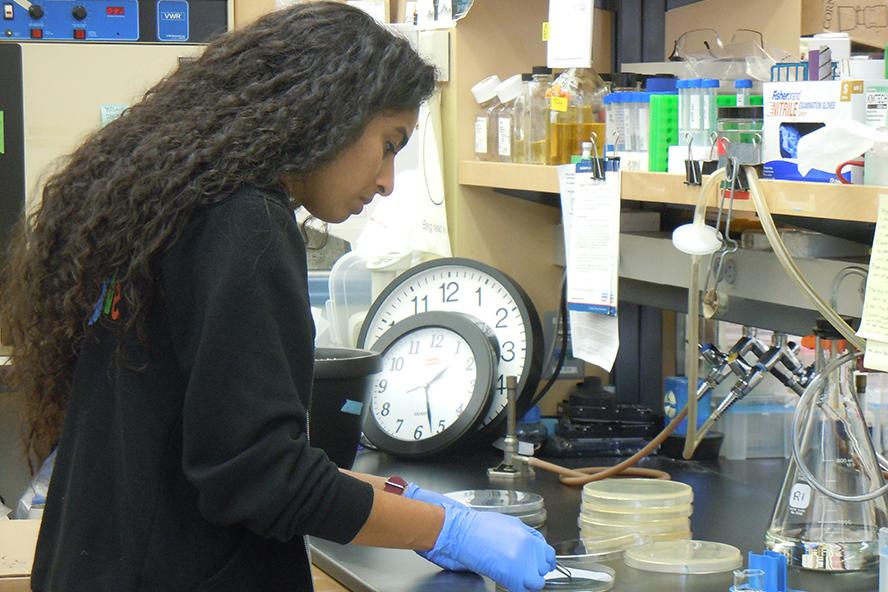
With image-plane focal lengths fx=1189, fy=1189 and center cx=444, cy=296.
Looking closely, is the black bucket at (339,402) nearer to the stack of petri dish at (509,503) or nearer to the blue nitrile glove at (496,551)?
the stack of petri dish at (509,503)

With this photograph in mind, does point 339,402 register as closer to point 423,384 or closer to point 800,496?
point 423,384

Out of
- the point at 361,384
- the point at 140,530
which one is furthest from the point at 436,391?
the point at 140,530

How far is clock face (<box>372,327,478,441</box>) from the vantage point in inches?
85.8

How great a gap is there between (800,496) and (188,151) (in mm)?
868

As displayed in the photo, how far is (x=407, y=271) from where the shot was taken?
2.37 meters

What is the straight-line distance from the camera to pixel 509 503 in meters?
1.78

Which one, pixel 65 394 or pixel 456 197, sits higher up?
pixel 456 197

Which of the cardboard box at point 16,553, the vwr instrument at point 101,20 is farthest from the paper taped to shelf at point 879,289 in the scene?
the vwr instrument at point 101,20

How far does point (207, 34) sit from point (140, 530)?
1657 mm

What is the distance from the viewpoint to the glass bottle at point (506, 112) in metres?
2.26

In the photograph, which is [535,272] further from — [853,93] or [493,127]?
[853,93]

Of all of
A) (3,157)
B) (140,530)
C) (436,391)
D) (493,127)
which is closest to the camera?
(140,530)

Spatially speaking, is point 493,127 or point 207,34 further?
point 207,34

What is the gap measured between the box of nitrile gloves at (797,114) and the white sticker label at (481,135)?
2.88 feet
